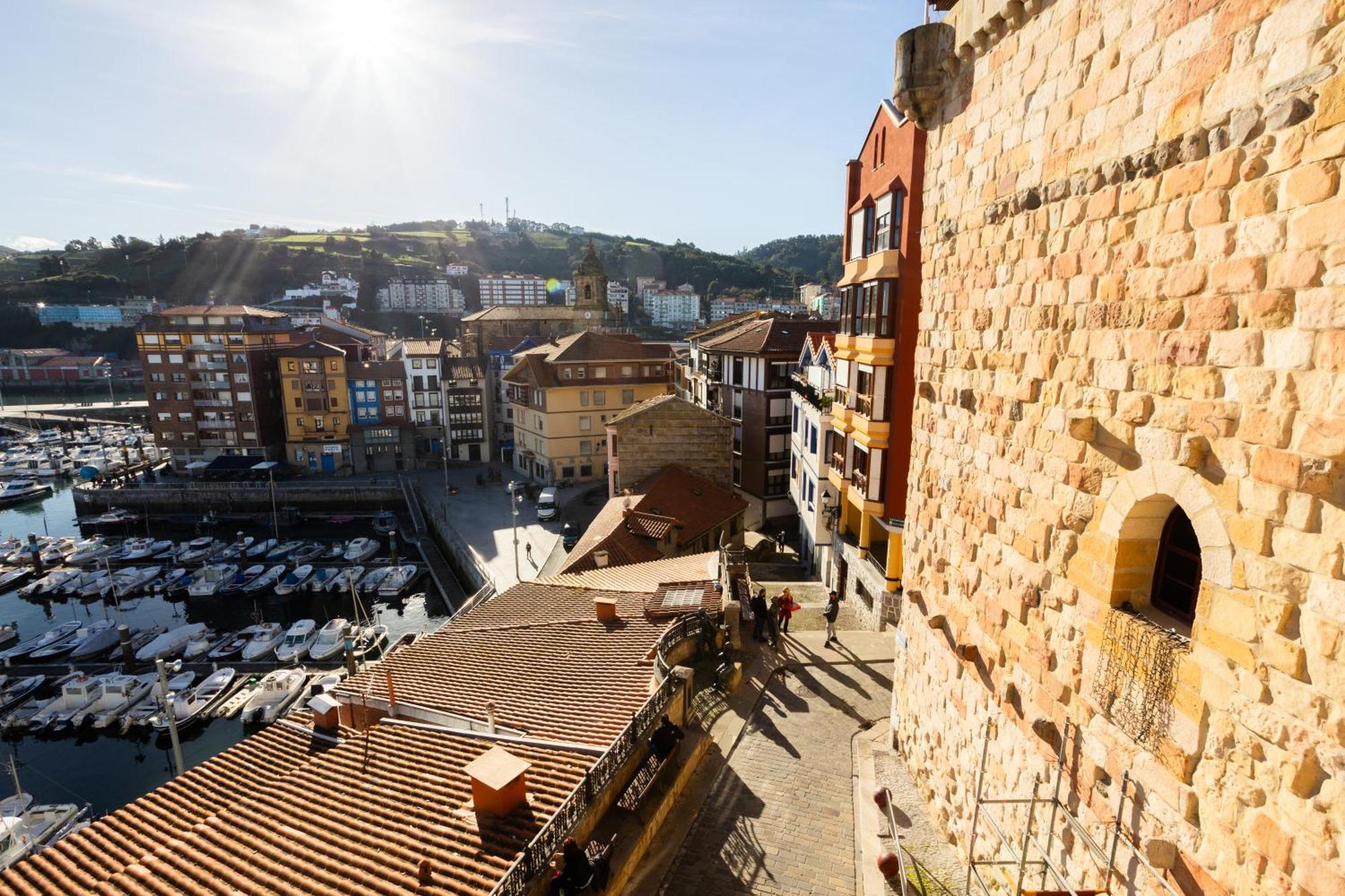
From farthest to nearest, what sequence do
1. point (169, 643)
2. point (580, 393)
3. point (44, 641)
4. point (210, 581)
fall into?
point (580, 393)
point (210, 581)
point (44, 641)
point (169, 643)

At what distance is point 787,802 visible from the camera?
958 cm

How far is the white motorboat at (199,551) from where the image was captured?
4562cm

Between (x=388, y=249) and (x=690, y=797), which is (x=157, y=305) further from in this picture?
(x=690, y=797)

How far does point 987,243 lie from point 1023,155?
887 millimetres

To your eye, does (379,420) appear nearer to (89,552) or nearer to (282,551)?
(282,551)

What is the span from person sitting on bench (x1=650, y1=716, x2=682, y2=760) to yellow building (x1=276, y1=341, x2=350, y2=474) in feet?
192

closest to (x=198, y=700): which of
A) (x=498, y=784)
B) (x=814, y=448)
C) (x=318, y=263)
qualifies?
(x=814, y=448)

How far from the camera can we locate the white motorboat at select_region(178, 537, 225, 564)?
4562 centimetres

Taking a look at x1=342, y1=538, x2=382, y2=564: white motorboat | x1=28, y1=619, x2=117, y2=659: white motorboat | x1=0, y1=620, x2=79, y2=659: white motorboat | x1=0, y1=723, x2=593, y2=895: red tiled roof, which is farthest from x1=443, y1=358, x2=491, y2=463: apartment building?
x1=0, y1=723, x2=593, y2=895: red tiled roof

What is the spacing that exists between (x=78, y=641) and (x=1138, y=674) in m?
47.6

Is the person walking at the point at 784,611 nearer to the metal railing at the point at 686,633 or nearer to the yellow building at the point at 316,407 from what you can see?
the metal railing at the point at 686,633

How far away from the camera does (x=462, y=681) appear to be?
1242 centimetres

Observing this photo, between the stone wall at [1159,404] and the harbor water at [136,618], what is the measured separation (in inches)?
1267

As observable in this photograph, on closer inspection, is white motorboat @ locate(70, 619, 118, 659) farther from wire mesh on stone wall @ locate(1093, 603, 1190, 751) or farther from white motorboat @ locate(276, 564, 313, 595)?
wire mesh on stone wall @ locate(1093, 603, 1190, 751)
